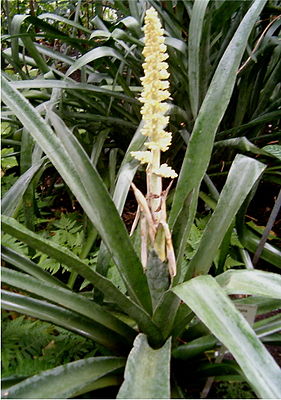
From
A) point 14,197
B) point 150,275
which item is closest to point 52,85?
point 14,197

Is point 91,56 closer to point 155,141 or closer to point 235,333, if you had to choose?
point 155,141

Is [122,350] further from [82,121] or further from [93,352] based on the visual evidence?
[82,121]

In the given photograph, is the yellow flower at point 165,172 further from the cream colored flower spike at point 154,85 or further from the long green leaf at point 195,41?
the long green leaf at point 195,41

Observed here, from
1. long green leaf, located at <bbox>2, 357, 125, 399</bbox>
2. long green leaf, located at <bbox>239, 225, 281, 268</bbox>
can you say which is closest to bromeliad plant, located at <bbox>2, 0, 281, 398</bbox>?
long green leaf, located at <bbox>2, 357, 125, 399</bbox>

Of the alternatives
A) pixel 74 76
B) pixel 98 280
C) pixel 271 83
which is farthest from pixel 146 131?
pixel 74 76

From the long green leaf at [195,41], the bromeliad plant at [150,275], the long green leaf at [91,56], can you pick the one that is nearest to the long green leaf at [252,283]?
the bromeliad plant at [150,275]

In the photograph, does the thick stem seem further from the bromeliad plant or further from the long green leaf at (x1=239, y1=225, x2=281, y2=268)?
the long green leaf at (x1=239, y1=225, x2=281, y2=268)
